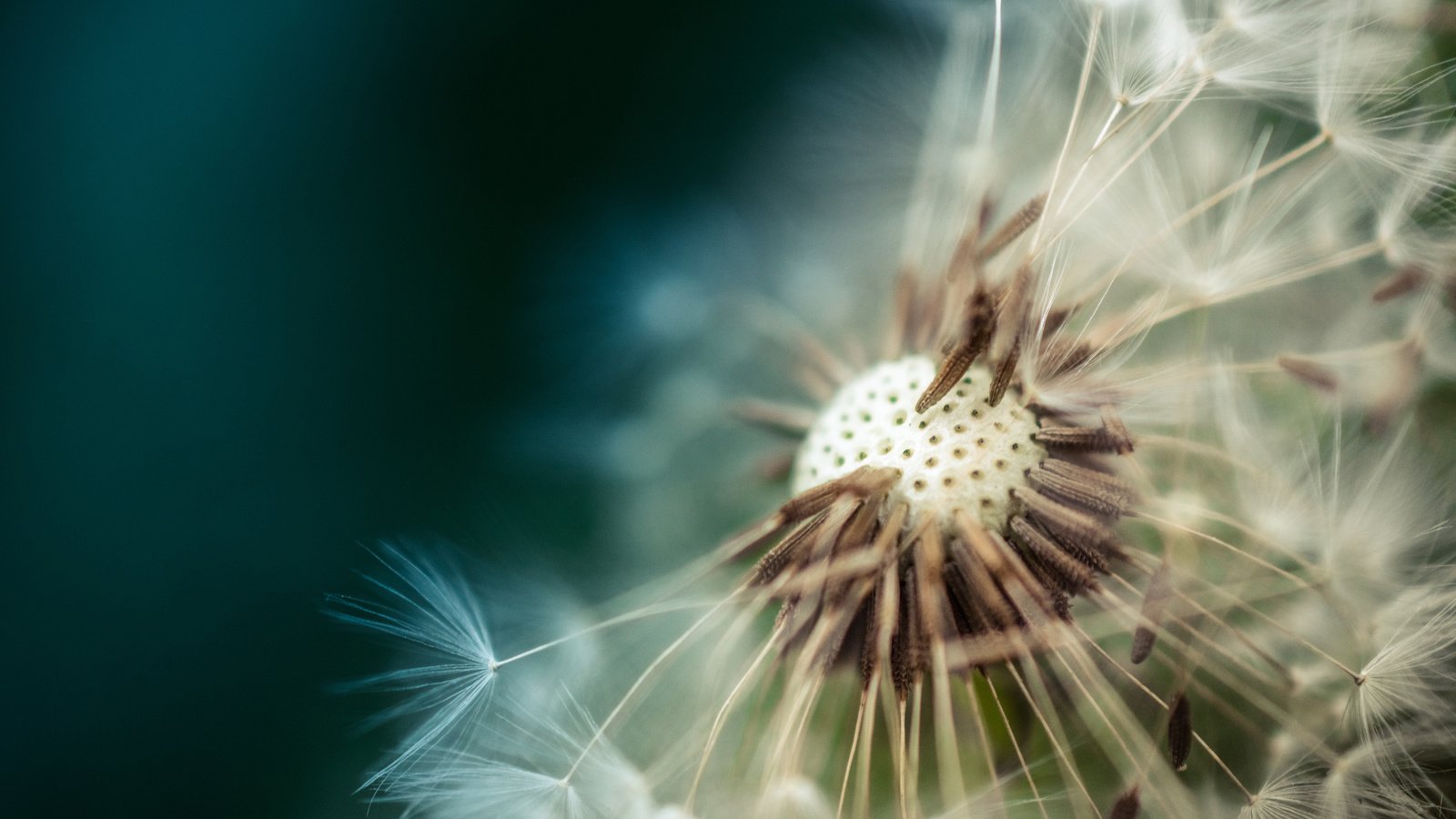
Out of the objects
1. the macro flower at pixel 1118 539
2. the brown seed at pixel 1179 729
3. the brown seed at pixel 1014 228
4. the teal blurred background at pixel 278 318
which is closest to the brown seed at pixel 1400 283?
the macro flower at pixel 1118 539

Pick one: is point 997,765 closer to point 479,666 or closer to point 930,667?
point 930,667

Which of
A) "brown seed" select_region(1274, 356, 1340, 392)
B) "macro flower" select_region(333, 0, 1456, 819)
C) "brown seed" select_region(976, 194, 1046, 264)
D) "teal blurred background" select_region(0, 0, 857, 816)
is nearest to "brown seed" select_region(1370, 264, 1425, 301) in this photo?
"macro flower" select_region(333, 0, 1456, 819)

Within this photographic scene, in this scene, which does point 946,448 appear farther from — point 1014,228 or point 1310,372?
point 1310,372

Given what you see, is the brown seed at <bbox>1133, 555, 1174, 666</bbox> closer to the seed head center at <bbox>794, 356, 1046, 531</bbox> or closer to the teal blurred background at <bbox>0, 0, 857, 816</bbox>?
the seed head center at <bbox>794, 356, 1046, 531</bbox>

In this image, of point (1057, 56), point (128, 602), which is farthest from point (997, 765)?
point (128, 602)

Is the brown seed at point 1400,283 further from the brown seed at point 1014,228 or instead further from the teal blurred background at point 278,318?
the teal blurred background at point 278,318
